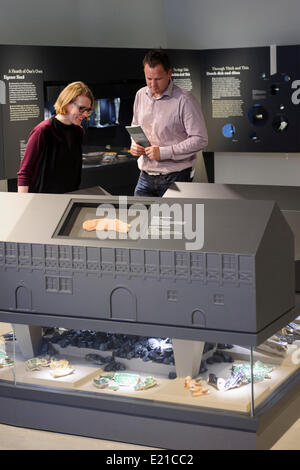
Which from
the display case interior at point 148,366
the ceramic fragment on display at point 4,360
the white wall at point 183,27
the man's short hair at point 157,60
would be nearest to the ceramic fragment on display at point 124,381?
the display case interior at point 148,366

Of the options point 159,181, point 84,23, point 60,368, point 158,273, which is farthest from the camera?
point 84,23

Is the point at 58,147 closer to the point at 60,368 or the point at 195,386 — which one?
the point at 60,368

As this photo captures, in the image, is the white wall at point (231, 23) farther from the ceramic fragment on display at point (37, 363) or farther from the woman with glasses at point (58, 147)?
the ceramic fragment on display at point (37, 363)

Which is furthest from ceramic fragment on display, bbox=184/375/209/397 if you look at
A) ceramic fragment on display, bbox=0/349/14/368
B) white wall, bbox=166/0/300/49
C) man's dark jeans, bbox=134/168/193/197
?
white wall, bbox=166/0/300/49

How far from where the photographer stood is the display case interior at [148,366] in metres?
3.45

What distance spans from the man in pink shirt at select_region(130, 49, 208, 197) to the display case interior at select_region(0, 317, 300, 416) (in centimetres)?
171

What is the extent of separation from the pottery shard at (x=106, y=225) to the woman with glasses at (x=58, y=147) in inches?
54.1

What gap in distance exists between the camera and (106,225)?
144 inches

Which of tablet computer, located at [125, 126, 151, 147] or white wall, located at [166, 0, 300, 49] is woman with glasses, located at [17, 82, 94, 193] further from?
white wall, located at [166, 0, 300, 49]

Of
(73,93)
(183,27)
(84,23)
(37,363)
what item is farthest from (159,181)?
(183,27)

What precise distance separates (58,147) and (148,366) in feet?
6.31

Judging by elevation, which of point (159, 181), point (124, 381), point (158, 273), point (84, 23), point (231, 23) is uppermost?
point (231, 23)

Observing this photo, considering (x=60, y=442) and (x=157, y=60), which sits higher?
(x=157, y=60)

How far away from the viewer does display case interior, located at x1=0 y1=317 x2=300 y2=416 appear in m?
3.45
